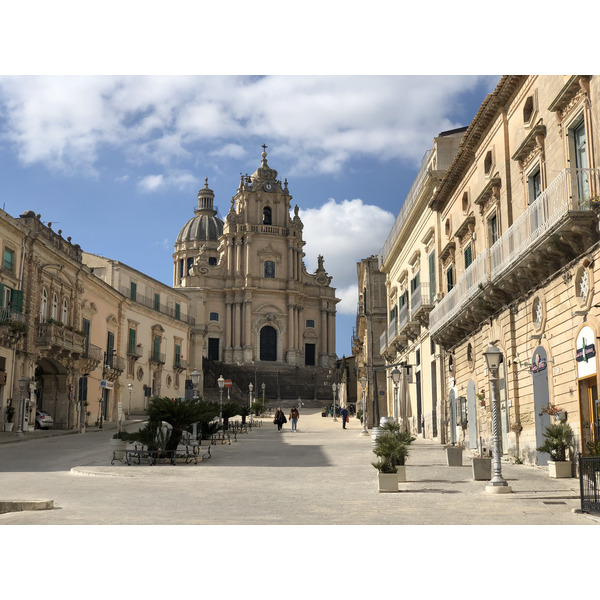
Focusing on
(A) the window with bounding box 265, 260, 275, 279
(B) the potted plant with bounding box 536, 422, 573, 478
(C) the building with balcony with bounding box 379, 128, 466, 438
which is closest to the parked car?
(C) the building with balcony with bounding box 379, 128, 466, 438

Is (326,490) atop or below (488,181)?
below

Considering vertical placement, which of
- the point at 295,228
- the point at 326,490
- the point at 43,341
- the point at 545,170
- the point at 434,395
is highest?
the point at 295,228

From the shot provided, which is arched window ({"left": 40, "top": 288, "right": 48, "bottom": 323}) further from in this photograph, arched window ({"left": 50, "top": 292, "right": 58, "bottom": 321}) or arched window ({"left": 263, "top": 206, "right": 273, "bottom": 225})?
arched window ({"left": 263, "top": 206, "right": 273, "bottom": 225})

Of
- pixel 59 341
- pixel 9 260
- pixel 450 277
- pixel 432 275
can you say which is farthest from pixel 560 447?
pixel 59 341

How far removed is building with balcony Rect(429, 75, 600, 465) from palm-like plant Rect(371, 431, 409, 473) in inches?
133

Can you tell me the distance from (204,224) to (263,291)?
1069 inches

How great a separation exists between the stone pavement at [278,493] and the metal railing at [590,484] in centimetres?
21

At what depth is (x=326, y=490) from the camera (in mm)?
13891

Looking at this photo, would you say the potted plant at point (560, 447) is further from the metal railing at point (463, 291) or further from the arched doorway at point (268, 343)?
the arched doorway at point (268, 343)

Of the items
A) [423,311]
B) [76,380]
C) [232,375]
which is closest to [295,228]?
[232,375]

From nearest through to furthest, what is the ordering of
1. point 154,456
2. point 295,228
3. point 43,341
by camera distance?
point 154,456 → point 43,341 → point 295,228

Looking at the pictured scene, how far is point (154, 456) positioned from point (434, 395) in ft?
45.0

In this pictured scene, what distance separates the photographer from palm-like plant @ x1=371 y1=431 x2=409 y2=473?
45.6ft
